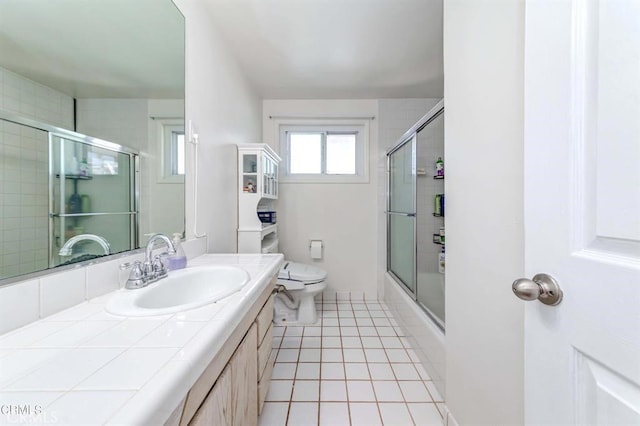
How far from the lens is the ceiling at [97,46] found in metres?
0.64

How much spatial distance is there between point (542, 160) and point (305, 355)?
69.2 inches

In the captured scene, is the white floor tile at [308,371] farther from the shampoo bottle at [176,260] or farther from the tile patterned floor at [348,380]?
the shampoo bottle at [176,260]

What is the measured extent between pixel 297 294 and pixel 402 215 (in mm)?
1244

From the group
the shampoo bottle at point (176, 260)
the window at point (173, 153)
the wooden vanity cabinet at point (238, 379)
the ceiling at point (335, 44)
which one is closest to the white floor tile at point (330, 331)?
the wooden vanity cabinet at point (238, 379)

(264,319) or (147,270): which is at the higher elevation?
(147,270)

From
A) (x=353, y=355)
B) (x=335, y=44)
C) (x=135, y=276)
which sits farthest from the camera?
(x=335, y=44)

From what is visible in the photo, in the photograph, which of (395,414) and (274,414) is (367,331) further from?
(274,414)

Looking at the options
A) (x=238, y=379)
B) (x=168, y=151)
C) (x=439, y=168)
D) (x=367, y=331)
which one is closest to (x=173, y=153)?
(x=168, y=151)

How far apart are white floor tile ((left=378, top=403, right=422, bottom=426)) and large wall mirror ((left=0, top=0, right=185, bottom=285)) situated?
1.41m

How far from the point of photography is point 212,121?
1.60m

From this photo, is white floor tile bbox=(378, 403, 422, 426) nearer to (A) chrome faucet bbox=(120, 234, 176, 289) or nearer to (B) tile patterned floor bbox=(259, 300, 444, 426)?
(B) tile patterned floor bbox=(259, 300, 444, 426)

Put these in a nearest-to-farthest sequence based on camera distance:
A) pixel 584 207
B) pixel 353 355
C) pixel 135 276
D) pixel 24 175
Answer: pixel 584 207 < pixel 24 175 < pixel 135 276 < pixel 353 355

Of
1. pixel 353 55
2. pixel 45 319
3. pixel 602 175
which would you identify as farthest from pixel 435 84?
pixel 45 319

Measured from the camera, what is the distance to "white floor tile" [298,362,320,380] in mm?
1516
